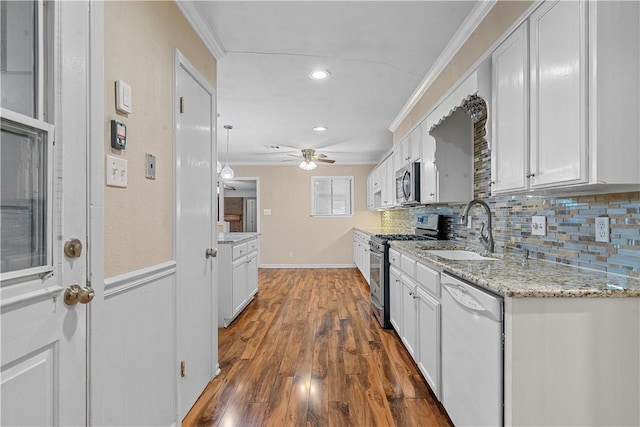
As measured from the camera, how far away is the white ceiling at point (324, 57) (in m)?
2.03

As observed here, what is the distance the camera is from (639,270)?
125 cm

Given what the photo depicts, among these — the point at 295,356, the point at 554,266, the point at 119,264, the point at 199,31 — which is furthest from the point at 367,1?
the point at 295,356

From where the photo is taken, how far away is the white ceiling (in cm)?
203

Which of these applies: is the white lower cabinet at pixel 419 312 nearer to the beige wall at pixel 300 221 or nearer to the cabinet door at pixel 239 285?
the cabinet door at pixel 239 285

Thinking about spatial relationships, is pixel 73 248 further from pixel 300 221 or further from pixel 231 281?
pixel 300 221

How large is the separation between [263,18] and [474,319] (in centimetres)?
215

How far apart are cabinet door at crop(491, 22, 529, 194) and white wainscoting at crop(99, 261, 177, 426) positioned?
1851mm

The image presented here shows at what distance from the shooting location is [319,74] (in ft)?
9.55

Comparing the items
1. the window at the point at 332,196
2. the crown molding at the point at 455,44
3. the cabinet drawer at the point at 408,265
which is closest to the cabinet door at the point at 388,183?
the crown molding at the point at 455,44

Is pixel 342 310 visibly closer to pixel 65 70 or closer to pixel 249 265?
pixel 249 265

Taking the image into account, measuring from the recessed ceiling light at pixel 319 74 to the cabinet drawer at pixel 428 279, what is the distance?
6.19 ft

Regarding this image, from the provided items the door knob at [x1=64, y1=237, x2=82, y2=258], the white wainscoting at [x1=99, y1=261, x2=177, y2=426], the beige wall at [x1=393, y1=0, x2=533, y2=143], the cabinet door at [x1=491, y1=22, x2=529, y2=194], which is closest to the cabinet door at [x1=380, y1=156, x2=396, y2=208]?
the beige wall at [x1=393, y1=0, x2=533, y2=143]

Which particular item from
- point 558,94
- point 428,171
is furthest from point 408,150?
point 558,94

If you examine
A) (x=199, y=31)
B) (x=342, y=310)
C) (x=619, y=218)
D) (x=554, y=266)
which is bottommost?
(x=342, y=310)
